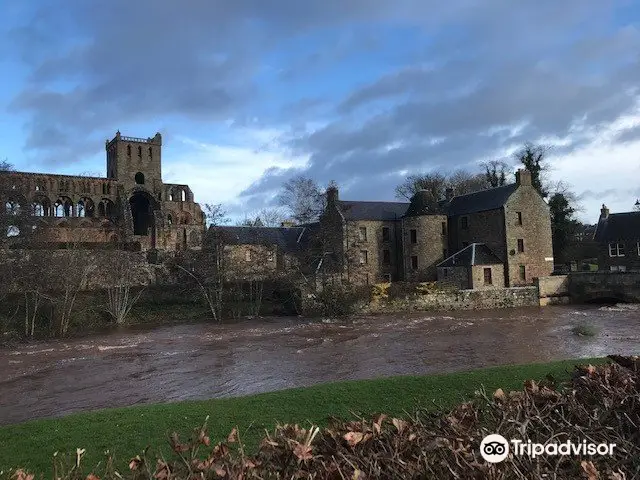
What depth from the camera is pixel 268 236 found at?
4841cm

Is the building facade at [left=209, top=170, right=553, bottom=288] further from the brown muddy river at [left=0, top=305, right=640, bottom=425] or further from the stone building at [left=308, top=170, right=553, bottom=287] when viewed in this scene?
the brown muddy river at [left=0, top=305, right=640, bottom=425]

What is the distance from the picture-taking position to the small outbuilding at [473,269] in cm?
3862

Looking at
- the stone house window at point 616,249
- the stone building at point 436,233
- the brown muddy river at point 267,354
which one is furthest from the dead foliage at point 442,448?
the stone house window at point 616,249

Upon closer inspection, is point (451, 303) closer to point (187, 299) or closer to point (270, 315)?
point (270, 315)

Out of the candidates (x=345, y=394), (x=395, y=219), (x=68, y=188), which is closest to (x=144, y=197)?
(x=68, y=188)

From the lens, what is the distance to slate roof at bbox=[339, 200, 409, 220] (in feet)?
148

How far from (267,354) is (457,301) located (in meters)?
19.1

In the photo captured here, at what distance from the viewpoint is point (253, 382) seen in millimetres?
15602

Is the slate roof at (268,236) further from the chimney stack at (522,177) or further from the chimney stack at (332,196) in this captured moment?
the chimney stack at (522,177)

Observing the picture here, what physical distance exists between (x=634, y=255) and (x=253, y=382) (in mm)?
40784

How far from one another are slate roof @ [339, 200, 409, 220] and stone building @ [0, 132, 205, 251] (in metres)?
14.4

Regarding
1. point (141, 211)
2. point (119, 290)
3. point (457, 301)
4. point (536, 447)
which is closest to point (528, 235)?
point (457, 301)

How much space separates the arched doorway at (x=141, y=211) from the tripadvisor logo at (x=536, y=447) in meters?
63.5

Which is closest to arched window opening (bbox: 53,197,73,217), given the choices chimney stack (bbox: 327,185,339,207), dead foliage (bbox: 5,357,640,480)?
chimney stack (bbox: 327,185,339,207)
